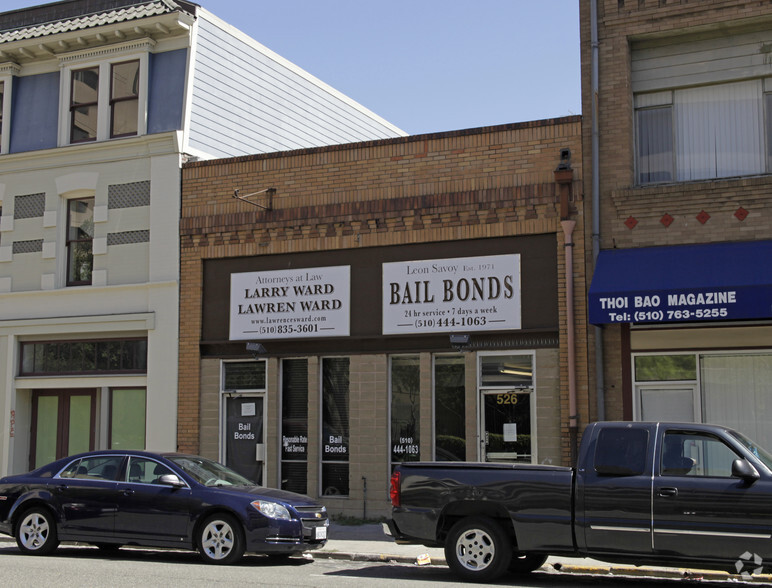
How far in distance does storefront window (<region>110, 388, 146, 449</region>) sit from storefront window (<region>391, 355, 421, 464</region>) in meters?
5.34

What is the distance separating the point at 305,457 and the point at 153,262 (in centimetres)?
501

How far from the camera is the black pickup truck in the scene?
9.32 metres

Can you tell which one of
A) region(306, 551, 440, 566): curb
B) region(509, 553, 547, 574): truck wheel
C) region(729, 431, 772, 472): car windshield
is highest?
region(729, 431, 772, 472): car windshield

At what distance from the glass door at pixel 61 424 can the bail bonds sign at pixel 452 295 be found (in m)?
6.96

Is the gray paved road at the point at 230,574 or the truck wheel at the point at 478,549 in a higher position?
the truck wheel at the point at 478,549

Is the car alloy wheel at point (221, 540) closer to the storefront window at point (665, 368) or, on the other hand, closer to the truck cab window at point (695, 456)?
the truck cab window at point (695, 456)

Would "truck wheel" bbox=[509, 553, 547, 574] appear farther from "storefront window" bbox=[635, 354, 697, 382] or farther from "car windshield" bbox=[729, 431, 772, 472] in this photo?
"storefront window" bbox=[635, 354, 697, 382]

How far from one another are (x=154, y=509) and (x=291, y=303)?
5.93m

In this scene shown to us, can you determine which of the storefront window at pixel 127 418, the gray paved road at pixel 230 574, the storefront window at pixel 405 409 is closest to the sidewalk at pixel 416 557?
the gray paved road at pixel 230 574

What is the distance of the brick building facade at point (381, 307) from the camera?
50.8ft

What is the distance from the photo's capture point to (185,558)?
12516 millimetres

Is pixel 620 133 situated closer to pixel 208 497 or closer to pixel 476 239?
pixel 476 239

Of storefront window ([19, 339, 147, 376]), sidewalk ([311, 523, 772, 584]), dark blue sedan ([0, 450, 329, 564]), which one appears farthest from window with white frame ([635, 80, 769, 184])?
storefront window ([19, 339, 147, 376])

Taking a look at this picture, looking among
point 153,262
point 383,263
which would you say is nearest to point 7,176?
point 153,262
